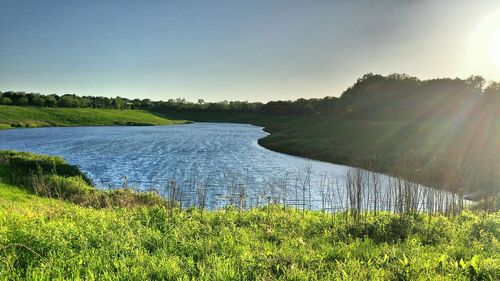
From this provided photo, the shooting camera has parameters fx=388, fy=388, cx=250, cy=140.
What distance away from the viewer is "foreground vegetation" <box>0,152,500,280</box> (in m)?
7.98

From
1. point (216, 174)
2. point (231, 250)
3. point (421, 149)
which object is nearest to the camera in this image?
→ point (231, 250)

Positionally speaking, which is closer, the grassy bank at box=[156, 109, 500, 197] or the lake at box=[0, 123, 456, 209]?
the lake at box=[0, 123, 456, 209]

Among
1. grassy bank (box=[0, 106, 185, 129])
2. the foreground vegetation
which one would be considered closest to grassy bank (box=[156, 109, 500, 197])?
the foreground vegetation

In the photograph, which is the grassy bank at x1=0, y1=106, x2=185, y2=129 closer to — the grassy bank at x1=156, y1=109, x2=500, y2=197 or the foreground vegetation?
the grassy bank at x1=156, y1=109, x2=500, y2=197

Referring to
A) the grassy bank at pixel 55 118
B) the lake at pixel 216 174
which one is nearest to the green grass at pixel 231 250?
the lake at pixel 216 174

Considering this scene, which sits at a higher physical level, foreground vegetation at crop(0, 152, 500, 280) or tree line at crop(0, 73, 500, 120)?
tree line at crop(0, 73, 500, 120)

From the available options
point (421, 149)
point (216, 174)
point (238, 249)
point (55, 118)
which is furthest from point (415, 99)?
point (55, 118)

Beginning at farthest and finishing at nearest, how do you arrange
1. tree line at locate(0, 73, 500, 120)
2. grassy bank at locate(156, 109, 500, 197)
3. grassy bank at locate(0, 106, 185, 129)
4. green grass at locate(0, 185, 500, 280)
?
1. grassy bank at locate(0, 106, 185, 129)
2. tree line at locate(0, 73, 500, 120)
3. grassy bank at locate(156, 109, 500, 197)
4. green grass at locate(0, 185, 500, 280)

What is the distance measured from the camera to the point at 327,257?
31.5 feet

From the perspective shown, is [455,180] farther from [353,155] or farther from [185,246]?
[185,246]

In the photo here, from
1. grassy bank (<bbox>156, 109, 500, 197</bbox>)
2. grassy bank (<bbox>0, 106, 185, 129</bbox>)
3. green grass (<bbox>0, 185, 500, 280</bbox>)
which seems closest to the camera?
green grass (<bbox>0, 185, 500, 280</bbox>)

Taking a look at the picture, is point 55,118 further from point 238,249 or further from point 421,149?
point 238,249

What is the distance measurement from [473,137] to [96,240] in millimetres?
59278

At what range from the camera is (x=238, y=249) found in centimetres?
1004
